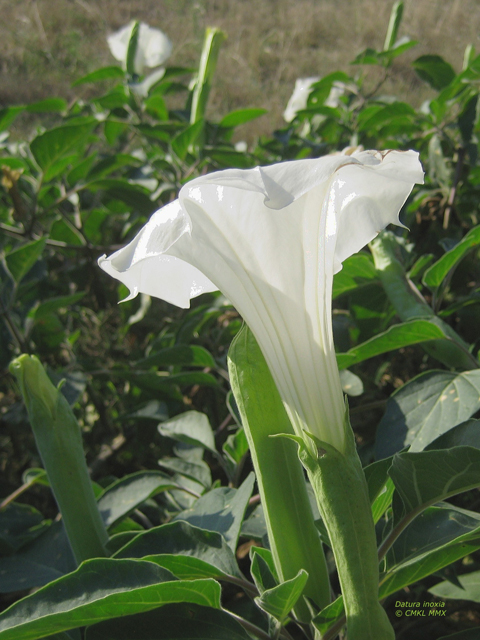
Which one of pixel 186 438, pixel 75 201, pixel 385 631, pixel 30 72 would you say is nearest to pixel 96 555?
pixel 186 438

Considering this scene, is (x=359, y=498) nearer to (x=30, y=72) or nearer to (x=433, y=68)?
(x=433, y=68)

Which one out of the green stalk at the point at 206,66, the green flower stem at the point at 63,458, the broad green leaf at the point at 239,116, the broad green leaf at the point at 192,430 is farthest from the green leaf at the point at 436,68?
the green flower stem at the point at 63,458

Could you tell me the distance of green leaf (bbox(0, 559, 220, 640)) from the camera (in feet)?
1.86

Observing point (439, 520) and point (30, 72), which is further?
point (30, 72)

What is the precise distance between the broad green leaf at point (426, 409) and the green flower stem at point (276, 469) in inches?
9.9

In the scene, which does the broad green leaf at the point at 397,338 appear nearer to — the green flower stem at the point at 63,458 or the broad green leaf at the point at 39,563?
the green flower stem at the point at 63,458

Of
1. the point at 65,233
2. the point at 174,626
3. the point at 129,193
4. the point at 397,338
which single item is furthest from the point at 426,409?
the point at 65,233

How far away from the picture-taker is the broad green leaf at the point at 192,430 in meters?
1.01

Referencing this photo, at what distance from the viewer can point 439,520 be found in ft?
2.26

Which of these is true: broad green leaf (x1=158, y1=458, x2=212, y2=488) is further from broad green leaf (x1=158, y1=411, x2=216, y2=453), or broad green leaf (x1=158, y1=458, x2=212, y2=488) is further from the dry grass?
the dry grass

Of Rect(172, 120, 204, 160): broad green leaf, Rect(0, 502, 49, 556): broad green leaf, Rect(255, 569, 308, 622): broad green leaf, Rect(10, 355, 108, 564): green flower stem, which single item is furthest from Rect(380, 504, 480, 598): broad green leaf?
Rect(172, 120, 204, 160): broad green leaf

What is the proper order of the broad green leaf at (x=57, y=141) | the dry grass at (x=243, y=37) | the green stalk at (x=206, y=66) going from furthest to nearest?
the dry grass at (x=243, y=37)
the green stalk at (x=206, y=66)
the broad green leaf at (x=57, y=141)

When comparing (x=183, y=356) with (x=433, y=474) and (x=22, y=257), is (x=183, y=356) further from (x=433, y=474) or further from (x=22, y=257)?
(x=433, y=474)

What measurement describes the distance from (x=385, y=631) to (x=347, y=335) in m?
0.76
